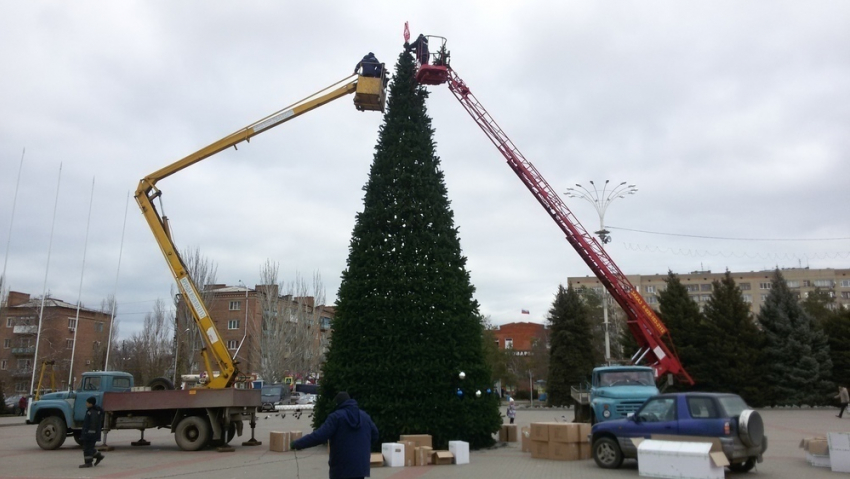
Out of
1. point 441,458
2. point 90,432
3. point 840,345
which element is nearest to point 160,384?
point 90,432

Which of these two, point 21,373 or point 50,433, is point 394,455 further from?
point 21,373

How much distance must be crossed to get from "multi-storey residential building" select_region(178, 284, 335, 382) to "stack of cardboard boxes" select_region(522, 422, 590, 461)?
39417mm

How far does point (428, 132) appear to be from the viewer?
60.3 feet

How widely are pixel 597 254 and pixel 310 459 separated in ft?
56.0

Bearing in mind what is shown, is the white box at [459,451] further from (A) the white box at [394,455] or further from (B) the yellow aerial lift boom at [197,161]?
(B) the yellow aerial lift boom at [197,161]

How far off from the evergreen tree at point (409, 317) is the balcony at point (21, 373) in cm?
5425

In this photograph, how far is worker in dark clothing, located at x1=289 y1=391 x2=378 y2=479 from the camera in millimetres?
6434

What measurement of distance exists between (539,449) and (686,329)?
29.6 metres

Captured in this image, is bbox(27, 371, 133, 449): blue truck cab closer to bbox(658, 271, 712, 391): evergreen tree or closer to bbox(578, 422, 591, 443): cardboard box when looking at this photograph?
bbox(578, 422, 591, 443): cardboard box

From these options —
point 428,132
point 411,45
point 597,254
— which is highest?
point 411,45

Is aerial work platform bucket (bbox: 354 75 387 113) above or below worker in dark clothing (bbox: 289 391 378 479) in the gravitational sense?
above

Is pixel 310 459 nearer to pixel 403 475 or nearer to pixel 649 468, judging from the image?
pixel 403 475

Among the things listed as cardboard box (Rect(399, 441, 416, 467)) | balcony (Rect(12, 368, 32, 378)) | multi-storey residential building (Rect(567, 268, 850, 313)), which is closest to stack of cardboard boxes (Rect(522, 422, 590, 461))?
cardboard box (Rect(399, 441, 416, 467))

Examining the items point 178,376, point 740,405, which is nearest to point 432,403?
point 740,405
